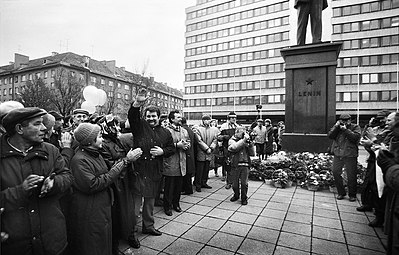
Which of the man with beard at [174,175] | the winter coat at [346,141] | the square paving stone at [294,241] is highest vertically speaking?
the winter coat at [346,141]

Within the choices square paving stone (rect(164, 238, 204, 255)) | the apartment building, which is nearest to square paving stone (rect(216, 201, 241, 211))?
square paving stone (rect(164, 238, 204, 255))

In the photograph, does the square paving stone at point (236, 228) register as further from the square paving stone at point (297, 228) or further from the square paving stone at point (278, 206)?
the square paving stone at point (278, 206)

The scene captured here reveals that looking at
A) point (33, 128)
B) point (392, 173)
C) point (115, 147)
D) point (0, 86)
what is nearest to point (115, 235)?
point (115, 147)

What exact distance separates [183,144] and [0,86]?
243ft

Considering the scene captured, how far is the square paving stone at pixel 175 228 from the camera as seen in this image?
393 centimetres

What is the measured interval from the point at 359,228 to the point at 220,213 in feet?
8.13

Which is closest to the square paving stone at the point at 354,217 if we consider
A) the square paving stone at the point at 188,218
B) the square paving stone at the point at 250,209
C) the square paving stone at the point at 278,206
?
the square paving stone at the point at 278,206

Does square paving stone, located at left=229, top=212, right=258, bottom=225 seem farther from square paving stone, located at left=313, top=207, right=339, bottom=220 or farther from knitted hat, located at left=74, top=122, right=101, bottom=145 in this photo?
knitted hat, located at left=74, top=122, right=101, bottom=145

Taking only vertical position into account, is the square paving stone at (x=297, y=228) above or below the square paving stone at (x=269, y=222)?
above

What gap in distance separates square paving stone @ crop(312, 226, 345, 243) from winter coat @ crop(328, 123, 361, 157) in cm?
227

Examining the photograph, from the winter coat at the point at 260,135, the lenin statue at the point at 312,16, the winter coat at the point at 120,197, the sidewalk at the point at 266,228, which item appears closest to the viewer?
the winter coat at the point at 120,197

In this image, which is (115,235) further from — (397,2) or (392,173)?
(397,2)

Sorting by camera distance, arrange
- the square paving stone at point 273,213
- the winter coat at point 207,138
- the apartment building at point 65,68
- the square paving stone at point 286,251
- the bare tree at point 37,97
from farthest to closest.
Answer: the apartment building at point 65,68
the bare tree at point 37,97
the winter coat at point 207,138
the square paving stone at point 273,213
the square paving stone at point 286,251

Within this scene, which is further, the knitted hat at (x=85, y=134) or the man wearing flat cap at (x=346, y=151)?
the man wearing flat cap at (x=346, y=151)
